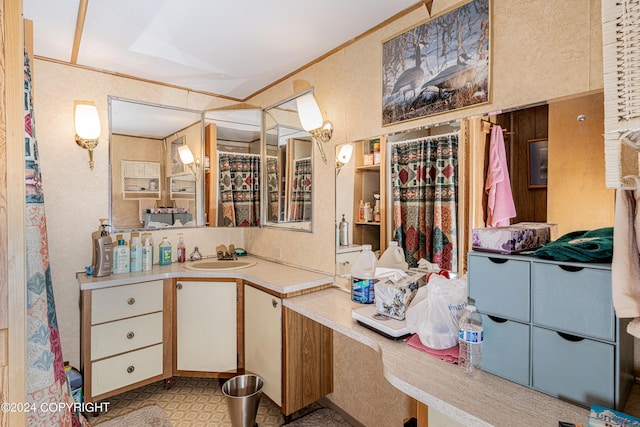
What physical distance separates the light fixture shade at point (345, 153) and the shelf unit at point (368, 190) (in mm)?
44

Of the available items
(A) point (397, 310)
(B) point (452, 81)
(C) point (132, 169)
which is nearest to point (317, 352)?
(A) point (397, 310)

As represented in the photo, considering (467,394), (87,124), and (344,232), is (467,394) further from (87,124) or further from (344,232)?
(87,124)

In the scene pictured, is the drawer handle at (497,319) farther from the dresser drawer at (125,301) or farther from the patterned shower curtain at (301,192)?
the dresser drawer at (125,301)

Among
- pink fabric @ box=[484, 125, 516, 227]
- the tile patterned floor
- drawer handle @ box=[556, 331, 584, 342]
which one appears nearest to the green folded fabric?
drawer handle @ box=[556, 331, 584, 342]

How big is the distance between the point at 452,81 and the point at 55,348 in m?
2.08

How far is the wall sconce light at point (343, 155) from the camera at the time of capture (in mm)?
2125

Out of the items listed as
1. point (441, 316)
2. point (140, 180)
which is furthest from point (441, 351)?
point (140, 180)

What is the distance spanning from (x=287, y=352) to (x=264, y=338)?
25 centimetres

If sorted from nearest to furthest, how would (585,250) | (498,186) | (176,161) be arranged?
(585,250) < (498,186) < (176,161)

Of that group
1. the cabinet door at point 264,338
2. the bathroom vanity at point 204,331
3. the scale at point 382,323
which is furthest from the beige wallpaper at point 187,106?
the scale at point 382,323

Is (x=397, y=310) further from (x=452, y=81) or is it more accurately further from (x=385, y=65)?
(x=385, y=65)

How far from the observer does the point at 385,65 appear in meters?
1.90

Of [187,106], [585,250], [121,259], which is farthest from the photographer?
[187,106]

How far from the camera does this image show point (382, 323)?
4.72ft
